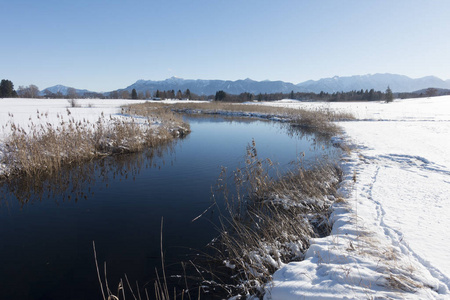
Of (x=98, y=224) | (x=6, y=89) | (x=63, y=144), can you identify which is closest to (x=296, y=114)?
(x=63, y=144)

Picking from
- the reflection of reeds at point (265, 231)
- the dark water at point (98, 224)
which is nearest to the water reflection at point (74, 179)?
the dark water at point (98, 224)

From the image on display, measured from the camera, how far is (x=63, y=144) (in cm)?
913

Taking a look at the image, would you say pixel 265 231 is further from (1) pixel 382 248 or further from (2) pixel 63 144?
(2) pixel 63 144

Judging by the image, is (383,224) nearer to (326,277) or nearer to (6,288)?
(326,277)

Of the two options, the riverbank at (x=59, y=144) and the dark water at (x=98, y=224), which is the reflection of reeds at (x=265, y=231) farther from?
the riverbank at (x=59, y=144)

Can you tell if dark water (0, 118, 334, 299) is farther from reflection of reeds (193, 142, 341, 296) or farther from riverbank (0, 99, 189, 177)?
riverbank (0, 99, 189, 177)

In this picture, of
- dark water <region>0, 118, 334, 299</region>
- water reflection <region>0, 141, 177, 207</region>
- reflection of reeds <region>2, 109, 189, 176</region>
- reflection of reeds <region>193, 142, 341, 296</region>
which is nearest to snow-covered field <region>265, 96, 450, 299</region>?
reflection of reeds <region>193, 142, 341, 296</region>

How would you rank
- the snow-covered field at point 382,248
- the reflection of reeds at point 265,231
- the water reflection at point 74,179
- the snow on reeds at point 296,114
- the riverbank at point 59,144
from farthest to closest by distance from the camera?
the snow on reeds at point 296,114 → the riverbank at point 59,144 → the water reflection at point 74,179 → the reflection of reeds at point 265,231 → the snow-covered field at point 382,248

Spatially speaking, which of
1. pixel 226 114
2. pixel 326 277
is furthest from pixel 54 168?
pixel 226 114

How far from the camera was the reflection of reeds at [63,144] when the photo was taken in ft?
25.3

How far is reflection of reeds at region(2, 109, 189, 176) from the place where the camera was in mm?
7703

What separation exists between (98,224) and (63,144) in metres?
5.91

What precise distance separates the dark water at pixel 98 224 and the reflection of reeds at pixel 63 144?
2.52 feet

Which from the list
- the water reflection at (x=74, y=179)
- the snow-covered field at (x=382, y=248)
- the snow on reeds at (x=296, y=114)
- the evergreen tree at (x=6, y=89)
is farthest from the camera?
the evergreen tree at (x=6, y=89)
